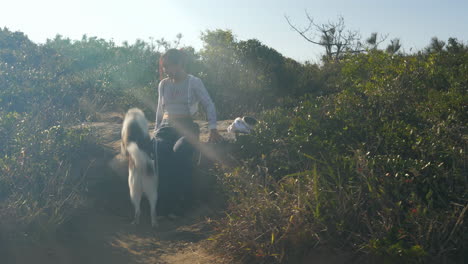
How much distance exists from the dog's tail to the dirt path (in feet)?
2.19

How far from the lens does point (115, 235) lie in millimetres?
4461

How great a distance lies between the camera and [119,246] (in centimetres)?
418

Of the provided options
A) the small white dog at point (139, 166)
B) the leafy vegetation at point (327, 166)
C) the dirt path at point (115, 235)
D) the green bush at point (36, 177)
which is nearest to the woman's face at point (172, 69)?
the small white dog at point (139, 166)

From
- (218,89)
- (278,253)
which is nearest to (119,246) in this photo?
(278,253)

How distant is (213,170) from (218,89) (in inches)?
200

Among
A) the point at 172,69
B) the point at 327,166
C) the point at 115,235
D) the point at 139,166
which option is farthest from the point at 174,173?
the point at 327,166

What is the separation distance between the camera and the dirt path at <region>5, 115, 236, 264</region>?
386 cm

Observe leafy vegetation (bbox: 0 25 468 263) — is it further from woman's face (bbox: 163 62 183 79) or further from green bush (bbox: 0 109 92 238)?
woman's face (bbox: 163 62 183 79)

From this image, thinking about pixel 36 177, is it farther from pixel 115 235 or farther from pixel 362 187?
pixel 362 187

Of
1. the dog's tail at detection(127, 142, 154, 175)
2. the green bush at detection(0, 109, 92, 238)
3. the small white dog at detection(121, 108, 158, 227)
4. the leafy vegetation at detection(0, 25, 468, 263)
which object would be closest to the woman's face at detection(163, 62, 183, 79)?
the small white dog at detection(121, 108, 158, 227)

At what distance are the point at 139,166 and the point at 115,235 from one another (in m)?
0.76

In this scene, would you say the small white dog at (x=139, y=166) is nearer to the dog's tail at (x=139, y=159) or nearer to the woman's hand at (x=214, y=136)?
the dog's tail at (x=139, y=159)

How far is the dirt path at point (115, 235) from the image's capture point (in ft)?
12.7

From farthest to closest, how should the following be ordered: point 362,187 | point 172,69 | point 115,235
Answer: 1. point 172,69
2. point 115,235
3. point 362,187
